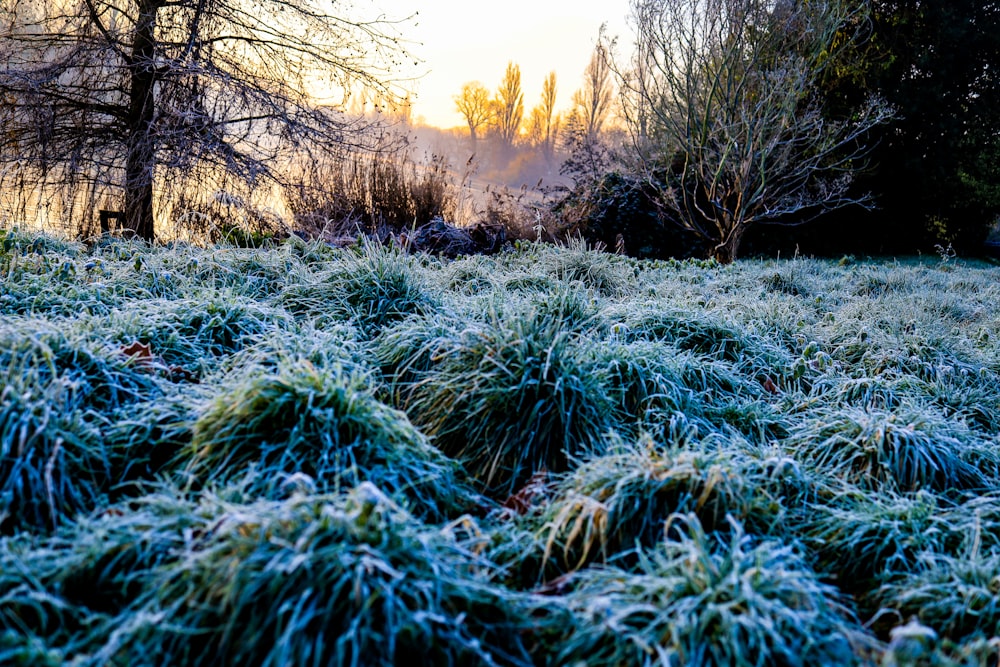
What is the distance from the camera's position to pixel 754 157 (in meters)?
8.78

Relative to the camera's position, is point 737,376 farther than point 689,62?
No

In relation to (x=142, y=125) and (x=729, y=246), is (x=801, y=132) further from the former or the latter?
(x=142, y=125)

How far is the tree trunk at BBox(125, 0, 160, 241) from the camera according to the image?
286 inches

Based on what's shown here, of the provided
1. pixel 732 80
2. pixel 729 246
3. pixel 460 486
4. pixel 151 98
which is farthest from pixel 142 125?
pixel 729 246

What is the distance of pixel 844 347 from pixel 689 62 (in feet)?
19.1

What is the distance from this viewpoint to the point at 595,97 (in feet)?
70.7

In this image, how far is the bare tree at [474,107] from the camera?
25438mm

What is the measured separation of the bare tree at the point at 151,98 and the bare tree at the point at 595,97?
13.6 m

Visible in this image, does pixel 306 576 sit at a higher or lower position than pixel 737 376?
lower

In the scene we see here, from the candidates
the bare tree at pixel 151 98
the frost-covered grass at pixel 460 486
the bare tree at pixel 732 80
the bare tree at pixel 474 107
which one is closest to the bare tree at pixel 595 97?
the bare tree at pixel 474 107

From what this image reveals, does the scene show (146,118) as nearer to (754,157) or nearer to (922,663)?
(754,157)

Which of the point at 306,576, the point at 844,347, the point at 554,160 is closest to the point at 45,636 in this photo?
the point at 306,576

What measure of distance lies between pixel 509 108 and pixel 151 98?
24.8 meters

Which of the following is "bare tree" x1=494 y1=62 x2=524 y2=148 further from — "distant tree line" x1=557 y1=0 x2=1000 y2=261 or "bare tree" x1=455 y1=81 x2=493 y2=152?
"distant tree line" x1=557 y1=0 x2=1000 y2=261
